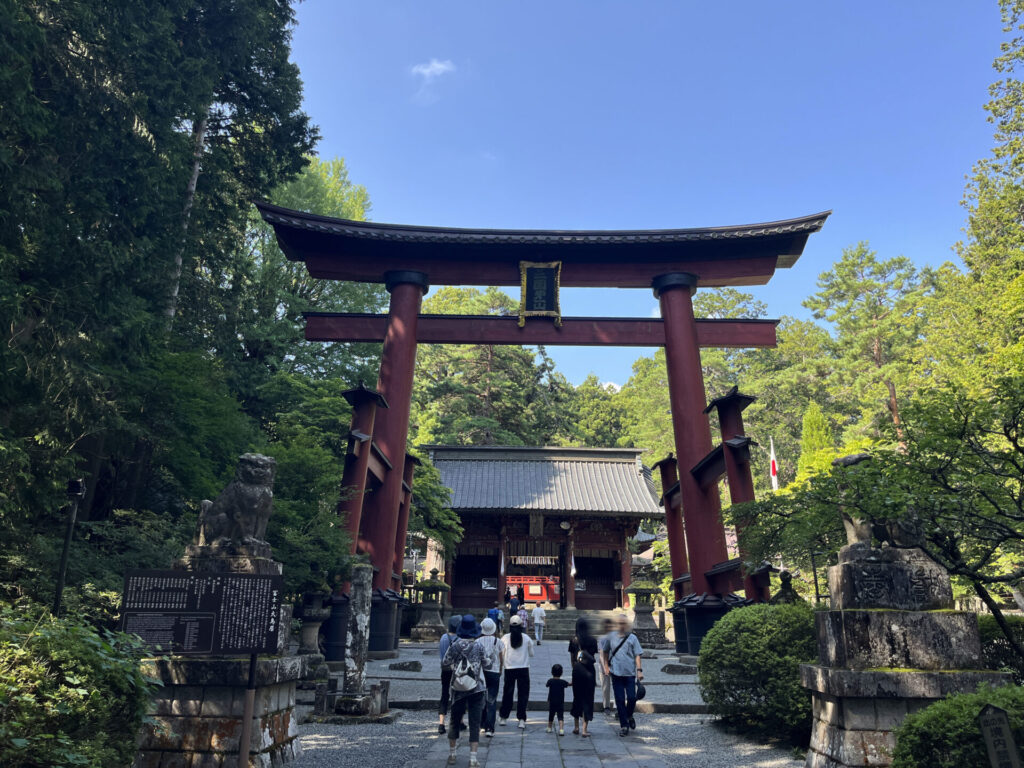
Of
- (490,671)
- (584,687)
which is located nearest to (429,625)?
(584,687)

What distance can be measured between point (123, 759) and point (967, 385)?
21.9 metres

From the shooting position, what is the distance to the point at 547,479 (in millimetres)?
30031

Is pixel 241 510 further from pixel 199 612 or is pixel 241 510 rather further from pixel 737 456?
pixel 737 456

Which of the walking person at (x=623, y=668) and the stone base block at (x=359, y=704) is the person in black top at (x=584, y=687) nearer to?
the walking person at (x=623, y=668)

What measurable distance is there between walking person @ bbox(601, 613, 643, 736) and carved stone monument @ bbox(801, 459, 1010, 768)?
7.48 feet

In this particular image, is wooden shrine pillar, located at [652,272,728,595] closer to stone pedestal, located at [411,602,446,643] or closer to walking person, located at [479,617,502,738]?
walking person, located at [479,617,502,738]

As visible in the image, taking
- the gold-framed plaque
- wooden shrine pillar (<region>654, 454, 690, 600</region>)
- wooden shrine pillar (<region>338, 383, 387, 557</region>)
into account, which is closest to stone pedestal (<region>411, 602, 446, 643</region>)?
wooden shrine pillar (<region>654, 454, 690, 600</region>)

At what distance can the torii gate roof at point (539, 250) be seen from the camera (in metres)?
15.8

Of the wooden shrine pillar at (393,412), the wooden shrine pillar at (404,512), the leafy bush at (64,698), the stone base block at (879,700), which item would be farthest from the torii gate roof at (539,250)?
the leafy bush at (64,698)

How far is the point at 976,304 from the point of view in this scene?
22562mm

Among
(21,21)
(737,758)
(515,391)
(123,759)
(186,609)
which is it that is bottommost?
(737,758)

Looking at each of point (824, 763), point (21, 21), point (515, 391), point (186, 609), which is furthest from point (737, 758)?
point (515, 391)

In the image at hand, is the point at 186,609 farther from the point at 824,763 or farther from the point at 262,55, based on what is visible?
the point at 262,55

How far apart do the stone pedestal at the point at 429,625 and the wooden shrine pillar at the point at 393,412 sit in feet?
22.9
